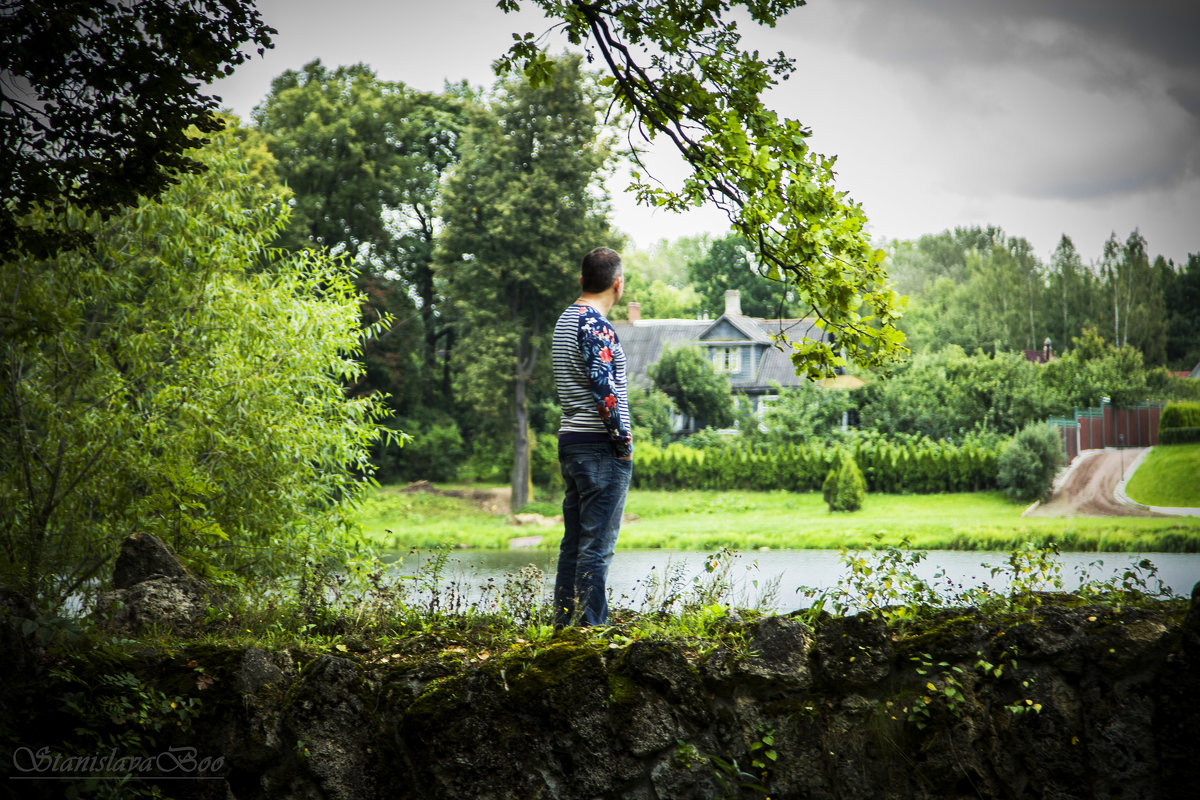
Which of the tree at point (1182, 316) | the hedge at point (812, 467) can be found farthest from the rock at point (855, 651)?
the hedge at point (812, 467)

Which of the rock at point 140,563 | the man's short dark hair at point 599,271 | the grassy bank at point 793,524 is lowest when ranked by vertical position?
the grassy bank at point 793,524

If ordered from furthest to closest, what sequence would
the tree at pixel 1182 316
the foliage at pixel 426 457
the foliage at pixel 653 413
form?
the foliage at pixel 653 413
the foliage at pixel 426 457
the tree at pixel 1182 316

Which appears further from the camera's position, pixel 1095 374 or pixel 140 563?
pixel 1095 374

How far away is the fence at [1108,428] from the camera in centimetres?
1688

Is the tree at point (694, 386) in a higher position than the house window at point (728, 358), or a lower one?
lower

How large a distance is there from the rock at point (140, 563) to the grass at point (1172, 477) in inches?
706

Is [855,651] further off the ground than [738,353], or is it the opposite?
[738,353]

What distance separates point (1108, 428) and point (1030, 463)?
1943mm

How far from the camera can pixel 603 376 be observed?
11.0ft

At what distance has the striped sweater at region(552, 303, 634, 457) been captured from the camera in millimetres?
3377

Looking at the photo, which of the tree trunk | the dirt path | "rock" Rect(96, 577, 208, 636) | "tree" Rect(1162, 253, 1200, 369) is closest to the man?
"rock" Rect(96, 577, 208, 636)

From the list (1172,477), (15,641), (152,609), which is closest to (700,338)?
(1172,477)

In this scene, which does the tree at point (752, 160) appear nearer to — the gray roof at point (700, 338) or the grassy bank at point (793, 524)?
the grassy bank at point (793, 524)

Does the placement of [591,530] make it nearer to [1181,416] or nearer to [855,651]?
[855,651]
